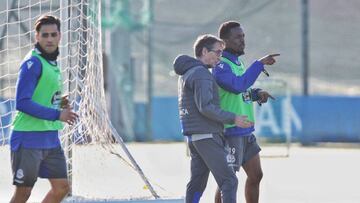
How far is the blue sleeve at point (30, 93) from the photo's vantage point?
26.0 ft

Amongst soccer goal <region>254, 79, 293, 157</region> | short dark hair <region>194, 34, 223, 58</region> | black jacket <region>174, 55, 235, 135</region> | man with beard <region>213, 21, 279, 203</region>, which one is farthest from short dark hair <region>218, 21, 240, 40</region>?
soccer goal <region>254, 79, 293, 157</region>

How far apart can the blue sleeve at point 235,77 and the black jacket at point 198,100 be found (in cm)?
24

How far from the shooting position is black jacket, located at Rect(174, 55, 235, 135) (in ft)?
28.6

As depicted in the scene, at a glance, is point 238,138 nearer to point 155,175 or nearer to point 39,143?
point 39,143

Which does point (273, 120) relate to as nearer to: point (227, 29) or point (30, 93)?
point (227, 29)

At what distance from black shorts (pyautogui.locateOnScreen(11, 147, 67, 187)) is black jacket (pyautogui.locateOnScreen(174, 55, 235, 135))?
44.9 inches

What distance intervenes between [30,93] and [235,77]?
1.91 metres

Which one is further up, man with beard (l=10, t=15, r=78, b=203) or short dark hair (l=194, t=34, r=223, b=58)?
short dark hair (l=194, t=34, r=223, b=58)

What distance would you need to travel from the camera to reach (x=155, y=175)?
51.1 feet

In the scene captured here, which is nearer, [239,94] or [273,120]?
[239,94]

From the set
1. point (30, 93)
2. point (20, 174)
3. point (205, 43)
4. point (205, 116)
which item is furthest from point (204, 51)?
point (20, 174)

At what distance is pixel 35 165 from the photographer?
27.0 ft

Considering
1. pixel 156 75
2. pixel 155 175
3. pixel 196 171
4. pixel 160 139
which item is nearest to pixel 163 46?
pixel 156 75

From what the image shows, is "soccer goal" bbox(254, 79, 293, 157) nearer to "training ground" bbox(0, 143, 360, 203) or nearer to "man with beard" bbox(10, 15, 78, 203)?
"training ground" bbox(0, 143, 360, 203)
